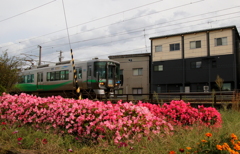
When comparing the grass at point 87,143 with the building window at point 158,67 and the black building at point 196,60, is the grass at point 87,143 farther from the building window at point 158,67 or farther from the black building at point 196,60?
the building window at point 158,67

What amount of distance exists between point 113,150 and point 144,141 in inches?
24.2

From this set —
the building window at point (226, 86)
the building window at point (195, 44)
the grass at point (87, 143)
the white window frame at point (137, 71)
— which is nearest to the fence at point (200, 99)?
the grass at point (87, 143)

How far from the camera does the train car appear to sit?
17.9 m

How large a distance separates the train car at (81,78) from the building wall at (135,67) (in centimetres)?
1422

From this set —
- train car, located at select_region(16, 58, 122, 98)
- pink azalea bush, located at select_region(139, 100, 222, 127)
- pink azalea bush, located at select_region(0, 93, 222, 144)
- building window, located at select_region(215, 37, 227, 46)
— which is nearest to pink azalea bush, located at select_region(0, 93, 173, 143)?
pink azalea bush, located at select_region(0, 93, 222, 144)

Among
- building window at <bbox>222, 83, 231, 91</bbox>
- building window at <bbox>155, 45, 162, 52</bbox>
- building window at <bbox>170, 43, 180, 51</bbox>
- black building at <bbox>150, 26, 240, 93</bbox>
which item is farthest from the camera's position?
building window at <bbox>155, 45, 162, 52</bbox>

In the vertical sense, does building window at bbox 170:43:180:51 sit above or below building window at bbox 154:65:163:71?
above

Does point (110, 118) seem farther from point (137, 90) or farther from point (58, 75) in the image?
point (137, 90)

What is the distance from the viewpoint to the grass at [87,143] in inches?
149

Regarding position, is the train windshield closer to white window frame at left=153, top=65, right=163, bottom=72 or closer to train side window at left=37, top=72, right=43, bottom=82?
train side window at left=37, top=72, right=43, bottom=82

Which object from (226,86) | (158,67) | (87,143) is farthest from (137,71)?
(87,143)

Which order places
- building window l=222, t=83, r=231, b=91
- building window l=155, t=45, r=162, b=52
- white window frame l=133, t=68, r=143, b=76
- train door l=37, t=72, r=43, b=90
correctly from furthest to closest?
white window frame l=133, t=68, r=143, b=76
building window l=155, t=45, r=162, b=52
building window l=222, t=83, r=231, b=91
train door l=37, t=72, r=43, b=90

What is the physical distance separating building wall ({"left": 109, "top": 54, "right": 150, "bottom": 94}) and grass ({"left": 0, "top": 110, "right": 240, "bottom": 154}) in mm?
28907

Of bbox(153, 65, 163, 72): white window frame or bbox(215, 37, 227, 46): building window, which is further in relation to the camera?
bbox(153, 65, 163, 72): white window frame
